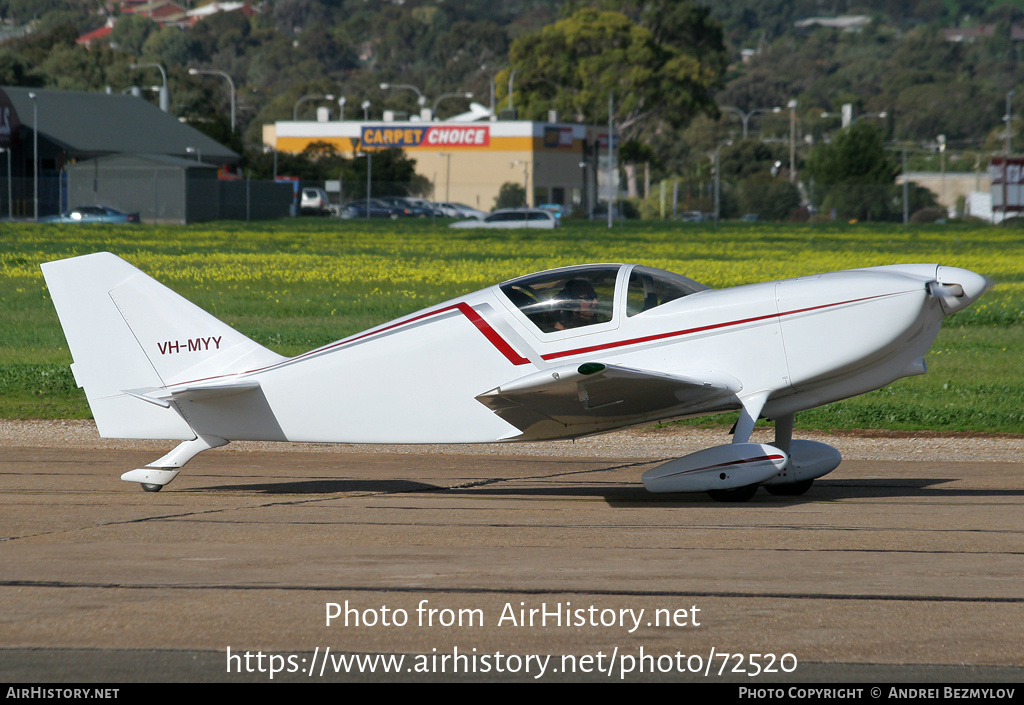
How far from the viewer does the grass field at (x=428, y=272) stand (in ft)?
49.6

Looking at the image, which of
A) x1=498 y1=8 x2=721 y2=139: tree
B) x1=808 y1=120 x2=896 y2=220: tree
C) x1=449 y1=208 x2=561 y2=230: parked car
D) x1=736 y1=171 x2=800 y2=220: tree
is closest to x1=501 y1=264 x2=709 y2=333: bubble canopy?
x1=449 y1=208 x2=561 y2=230: parked car

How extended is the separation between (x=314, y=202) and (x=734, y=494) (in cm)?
7476

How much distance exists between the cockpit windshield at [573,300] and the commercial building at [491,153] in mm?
80301

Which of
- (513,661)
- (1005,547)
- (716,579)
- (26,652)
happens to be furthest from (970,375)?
(26,652)

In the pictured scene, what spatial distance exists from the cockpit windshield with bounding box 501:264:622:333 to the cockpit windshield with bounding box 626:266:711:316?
14 centimetres

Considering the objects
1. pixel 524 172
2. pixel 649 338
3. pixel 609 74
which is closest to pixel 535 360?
pixel 649 338

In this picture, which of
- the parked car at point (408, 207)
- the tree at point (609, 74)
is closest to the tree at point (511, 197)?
the parked car at point (408, 207)

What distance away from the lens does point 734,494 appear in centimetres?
977

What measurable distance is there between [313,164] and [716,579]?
87393mm

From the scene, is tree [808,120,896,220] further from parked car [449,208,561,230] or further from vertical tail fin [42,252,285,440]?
vertical tail fin [42,252,285,440]

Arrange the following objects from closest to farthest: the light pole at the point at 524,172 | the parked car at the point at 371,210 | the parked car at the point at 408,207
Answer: the parked car at the point at 371,210
the parked car at the point at 408,207
the light pole at the point at 524,172

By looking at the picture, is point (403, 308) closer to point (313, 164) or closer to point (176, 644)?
point (176, 644)

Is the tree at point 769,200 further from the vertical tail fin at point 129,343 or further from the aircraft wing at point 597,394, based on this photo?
the vertical tail fin at point 129,343

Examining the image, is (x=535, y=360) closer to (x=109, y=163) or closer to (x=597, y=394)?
(x=597, y=394)
